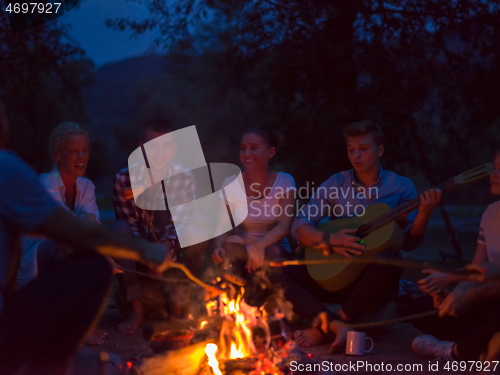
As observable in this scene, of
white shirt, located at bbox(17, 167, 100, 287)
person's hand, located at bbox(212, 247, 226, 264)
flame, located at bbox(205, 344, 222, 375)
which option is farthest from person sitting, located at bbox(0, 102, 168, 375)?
person's hand, located at bbox(212, 247, 226, 264)

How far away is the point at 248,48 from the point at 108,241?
5.37m

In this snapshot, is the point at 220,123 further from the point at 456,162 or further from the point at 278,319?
the point at 278,319

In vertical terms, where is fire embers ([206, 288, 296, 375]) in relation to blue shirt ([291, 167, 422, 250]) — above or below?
below

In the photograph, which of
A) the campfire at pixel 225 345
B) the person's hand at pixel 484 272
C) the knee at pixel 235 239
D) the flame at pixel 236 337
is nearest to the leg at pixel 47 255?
the campfire at pixel 225 345

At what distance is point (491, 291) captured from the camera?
287cm

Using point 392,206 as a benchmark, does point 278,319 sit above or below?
below

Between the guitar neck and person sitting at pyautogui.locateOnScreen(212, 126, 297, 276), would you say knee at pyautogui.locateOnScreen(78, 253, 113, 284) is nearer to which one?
person sitting at pyautogui.locateOnScreen(212, 126, 297, 276)

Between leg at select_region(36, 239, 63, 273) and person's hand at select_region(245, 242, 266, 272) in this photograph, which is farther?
person's hand at select_region(245, 242, 266, 272)

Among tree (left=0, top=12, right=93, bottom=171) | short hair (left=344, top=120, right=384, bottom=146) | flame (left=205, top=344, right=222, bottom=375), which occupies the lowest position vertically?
flame (left=205, top=344, right=222, bottom=375)

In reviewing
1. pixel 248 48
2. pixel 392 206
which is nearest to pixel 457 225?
pixel 248 48

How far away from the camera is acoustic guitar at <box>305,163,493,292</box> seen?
3.43 metres

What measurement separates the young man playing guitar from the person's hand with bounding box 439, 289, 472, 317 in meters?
0.55

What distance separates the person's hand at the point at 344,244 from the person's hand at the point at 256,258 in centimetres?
52

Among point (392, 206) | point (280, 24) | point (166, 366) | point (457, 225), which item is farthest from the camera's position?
point (457, 225)
